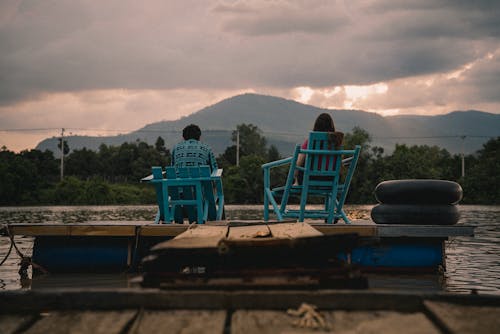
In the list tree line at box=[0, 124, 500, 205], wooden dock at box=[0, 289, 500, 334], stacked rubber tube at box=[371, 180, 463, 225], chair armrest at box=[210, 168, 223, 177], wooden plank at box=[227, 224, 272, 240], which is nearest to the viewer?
wooden dock at box=[0, 289, 500, 334]

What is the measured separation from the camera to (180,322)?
9.20ft

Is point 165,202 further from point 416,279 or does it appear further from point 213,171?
point 416,279

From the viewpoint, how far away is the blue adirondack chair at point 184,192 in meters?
7.86

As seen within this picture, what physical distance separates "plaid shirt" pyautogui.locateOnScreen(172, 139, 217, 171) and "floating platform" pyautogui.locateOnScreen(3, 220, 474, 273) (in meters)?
1.48

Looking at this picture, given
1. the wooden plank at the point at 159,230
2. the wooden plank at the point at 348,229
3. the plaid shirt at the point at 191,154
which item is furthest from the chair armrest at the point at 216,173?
the wooden plank at the point at 348,229

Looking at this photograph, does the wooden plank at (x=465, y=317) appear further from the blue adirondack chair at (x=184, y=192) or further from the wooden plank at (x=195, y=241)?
the blue adirondack chair at (x=184, y=192)

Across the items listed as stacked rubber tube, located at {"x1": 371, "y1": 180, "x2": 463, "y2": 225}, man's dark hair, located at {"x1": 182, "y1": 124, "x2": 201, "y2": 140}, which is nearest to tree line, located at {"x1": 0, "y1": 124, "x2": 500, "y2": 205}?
man's dark hair, located at {"x1": 182, "y1": 124, "x2": 201, "y2": 140}

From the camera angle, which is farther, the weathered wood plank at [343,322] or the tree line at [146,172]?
the tree line at [146,172]

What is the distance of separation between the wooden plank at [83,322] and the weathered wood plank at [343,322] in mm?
552

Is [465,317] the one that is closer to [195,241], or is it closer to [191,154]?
[195,241]

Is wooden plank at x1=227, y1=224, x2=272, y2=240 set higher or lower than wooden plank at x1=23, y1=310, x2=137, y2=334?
higher

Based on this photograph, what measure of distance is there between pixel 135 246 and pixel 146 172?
6681 centimetres

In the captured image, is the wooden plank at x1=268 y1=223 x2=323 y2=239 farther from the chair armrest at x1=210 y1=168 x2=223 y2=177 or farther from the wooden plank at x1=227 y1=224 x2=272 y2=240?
the chair armrest at x1=210 y1=168 x2=223 y2=177

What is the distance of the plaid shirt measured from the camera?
8.42 meters
